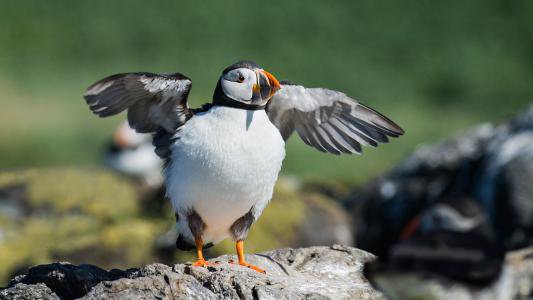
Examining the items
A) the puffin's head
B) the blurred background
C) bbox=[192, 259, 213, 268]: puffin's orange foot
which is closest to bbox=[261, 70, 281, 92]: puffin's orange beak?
the puffin's head

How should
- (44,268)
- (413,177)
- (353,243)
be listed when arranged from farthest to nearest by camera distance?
(413,177)
(353,243)
(44,268)

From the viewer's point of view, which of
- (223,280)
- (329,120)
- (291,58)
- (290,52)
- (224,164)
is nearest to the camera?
(223,280)

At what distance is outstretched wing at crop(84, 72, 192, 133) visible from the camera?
355 inches

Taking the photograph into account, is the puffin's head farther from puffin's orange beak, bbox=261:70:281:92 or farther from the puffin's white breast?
the puffin's white breast

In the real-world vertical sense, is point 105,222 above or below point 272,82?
above

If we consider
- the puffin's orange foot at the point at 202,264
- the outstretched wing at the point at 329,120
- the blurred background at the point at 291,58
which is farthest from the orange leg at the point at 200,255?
the blurred background at the point at 291,58

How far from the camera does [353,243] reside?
46.5 feet

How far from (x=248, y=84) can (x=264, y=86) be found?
15 cm

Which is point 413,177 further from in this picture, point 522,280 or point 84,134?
point 84,134

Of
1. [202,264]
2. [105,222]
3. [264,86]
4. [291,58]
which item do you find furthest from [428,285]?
[291,58]

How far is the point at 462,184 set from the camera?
15.0m

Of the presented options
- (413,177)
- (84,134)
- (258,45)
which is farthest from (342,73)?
(413,177)

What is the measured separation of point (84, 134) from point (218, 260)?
46.8ft

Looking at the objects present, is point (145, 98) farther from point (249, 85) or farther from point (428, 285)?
point (428, 285)
